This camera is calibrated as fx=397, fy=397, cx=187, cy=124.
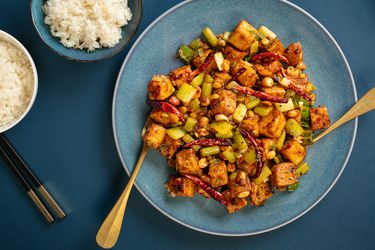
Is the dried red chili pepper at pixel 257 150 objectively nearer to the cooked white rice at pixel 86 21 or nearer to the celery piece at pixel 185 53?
the celery piece at pixel 185 53

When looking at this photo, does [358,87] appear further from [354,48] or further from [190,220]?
[190,220]

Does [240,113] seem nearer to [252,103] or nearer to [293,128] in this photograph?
[252,103]

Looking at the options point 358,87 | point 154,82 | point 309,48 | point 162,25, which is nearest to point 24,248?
point 154,82

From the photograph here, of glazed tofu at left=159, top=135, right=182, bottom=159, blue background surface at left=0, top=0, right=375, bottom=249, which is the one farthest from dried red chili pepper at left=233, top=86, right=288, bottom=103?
blue background surface at left=0, top=0, right=375, bottom=249

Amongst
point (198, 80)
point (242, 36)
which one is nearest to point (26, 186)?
point (198, 80)

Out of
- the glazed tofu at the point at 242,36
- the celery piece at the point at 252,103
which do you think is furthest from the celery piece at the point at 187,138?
the glazed tofu at the point at 242,36

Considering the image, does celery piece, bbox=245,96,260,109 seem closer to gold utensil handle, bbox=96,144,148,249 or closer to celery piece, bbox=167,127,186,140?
celery piece, bbox=167,127,186,140

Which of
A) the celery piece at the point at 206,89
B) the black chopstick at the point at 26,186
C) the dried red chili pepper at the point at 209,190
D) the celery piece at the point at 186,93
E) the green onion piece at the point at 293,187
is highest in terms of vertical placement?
the celery piece at the point at 206,89
